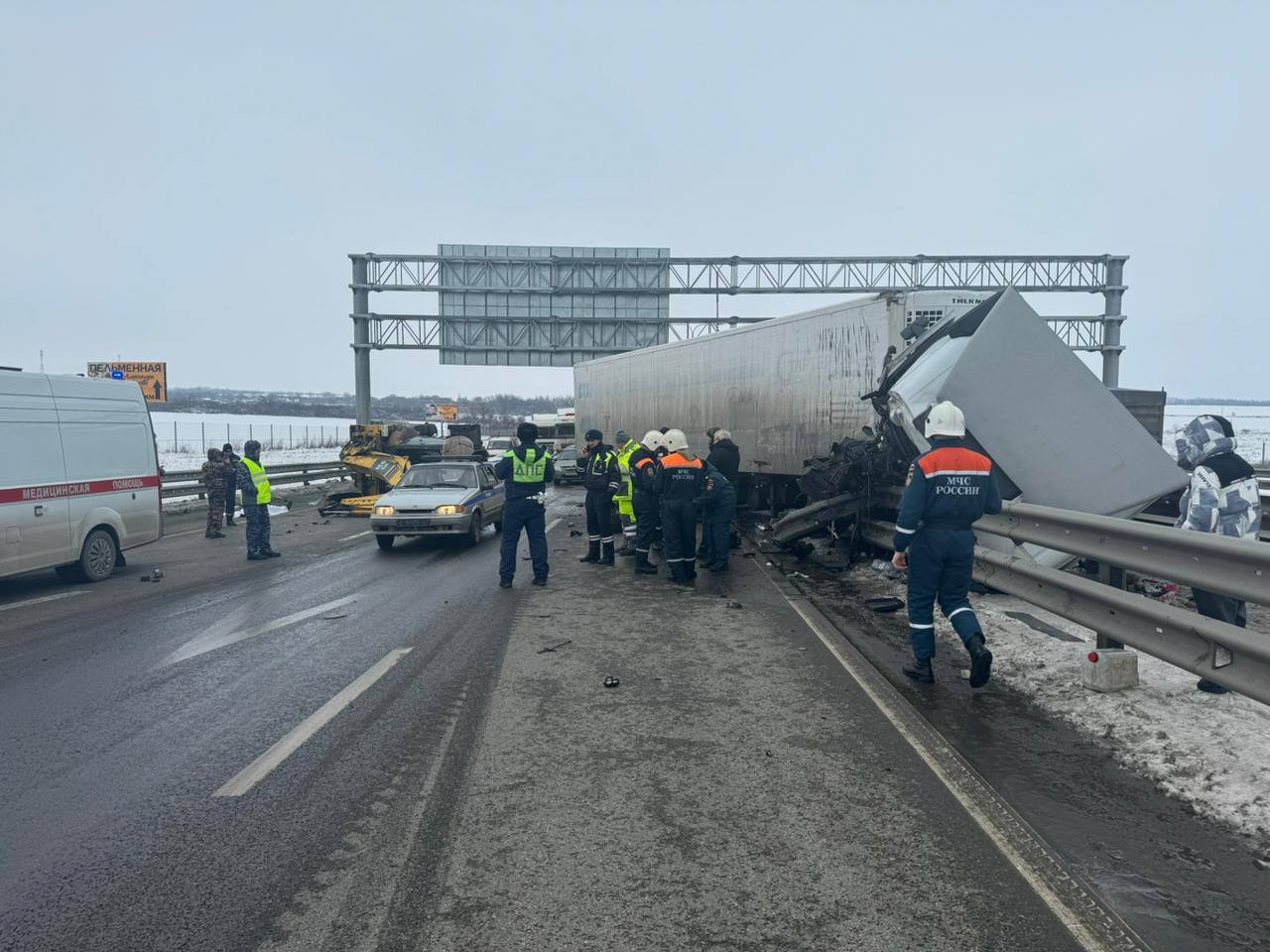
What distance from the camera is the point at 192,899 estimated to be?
3406 millimetres

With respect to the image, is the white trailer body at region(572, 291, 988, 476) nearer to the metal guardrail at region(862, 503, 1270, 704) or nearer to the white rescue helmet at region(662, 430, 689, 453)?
the white rescue helmet at region(662, 430, 689, 453)

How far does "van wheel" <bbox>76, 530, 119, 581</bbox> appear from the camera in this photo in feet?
37.5

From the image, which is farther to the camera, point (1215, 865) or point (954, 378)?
point (954, 378)

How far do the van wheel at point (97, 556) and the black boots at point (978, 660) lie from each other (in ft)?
35.1

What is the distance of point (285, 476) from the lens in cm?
3088

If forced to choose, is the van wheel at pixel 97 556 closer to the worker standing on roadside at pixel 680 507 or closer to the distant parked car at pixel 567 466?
the worker standing on roadside at pixel 680 507

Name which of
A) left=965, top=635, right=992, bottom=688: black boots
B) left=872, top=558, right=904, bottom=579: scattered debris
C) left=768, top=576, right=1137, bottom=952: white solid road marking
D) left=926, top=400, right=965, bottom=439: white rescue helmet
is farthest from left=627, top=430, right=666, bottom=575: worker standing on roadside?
left=965, top=635, right=992, bottom=688: black boots

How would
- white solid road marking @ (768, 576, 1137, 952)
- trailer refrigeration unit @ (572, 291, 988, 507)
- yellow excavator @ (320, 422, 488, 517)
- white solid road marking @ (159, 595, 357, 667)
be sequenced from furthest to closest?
yellow excavator @ (320, 422, 488, 517) → trailer refrigeration unit @ (572, 291, 988, 507) → white solid road marking @ (159, 595, 357, 667) → white solid road marking @ (768, 576, 1137, 952)

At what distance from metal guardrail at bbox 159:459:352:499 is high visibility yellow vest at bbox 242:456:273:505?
36.6 feet

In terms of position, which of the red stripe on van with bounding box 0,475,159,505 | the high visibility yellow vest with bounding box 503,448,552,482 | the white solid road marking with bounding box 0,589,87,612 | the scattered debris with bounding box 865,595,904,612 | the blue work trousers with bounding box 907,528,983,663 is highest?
the high visibility yellow vest with bounding box 503,448,552,482

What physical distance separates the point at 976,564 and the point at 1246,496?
217cm

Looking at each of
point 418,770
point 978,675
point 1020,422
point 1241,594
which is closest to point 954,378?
point 1020,422

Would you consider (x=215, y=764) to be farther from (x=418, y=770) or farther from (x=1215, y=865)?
(x=1215, y=865)

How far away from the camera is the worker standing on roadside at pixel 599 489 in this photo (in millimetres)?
12344
